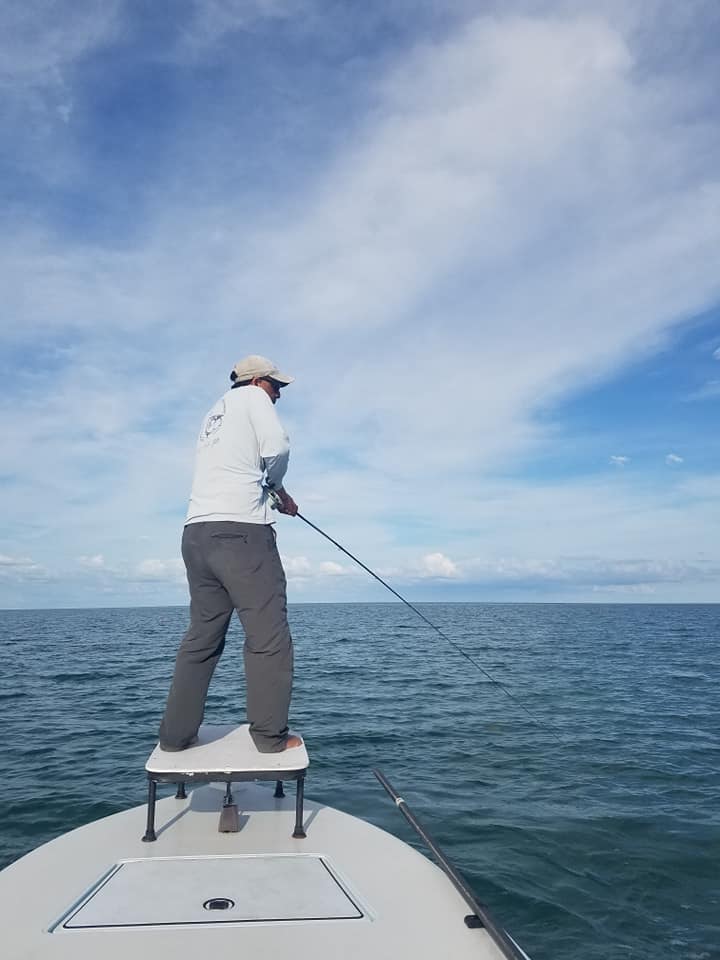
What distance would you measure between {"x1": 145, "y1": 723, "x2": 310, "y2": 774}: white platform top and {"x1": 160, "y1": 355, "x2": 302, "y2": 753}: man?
0.27 feet

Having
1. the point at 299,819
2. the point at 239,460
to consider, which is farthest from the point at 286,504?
the point at 299,819

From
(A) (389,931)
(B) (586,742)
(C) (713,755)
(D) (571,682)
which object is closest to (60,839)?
(A) (389,931)

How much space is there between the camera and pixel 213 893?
2.91 m

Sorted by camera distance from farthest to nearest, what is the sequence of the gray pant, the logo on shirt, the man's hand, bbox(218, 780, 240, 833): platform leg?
the man's hand
the logo on shirt
the gray pant
bbox(218, 780, 240, 833): platform leg

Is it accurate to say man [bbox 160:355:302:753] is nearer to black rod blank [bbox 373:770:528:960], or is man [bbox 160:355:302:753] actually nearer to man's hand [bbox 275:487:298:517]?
man's hand [bbox 275:487:298:517]

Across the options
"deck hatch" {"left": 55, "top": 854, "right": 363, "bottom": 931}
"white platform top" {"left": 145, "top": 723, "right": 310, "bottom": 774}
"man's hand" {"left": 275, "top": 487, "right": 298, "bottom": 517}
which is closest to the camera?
"deck hatch" {"left": 55, "top": 854, "right": 363, "bottom": 931}

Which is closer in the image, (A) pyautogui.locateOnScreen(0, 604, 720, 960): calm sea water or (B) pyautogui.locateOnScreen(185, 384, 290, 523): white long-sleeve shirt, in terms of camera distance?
(B) pyautogui.locateOnScreen(185, 384, 290, 523): white long-sleeve shirt

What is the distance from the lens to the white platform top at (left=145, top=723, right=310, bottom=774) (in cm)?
356

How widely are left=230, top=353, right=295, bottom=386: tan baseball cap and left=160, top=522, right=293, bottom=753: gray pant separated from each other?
101 cm

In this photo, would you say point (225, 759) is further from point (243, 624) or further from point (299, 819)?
point (243, 624)

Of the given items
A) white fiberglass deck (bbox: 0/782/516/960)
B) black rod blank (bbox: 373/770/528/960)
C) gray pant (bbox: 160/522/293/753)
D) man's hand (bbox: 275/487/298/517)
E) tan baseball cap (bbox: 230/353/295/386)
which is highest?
tan baseball cap (bbox: 230/353/295/386)

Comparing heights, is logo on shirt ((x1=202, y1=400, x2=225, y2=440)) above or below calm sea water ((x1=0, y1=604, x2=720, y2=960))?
above

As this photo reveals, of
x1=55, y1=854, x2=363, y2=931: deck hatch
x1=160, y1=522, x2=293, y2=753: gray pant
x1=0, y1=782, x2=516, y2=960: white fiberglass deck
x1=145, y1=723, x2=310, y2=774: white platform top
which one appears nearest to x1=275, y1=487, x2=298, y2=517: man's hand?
x1=160, y1=522, x2=293, y2=753: gray pant

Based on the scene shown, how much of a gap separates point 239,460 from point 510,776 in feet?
20.9
